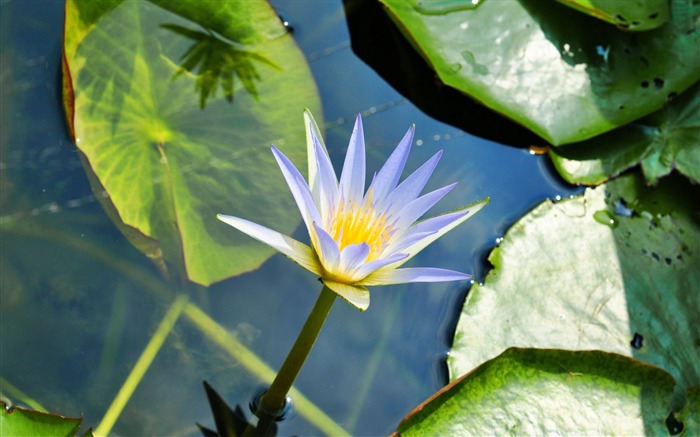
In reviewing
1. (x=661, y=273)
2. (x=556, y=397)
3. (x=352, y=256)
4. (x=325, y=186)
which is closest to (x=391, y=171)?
(x=325, y=186)

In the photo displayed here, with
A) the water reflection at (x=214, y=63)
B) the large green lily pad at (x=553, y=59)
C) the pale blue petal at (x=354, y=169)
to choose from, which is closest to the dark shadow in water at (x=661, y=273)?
the large green lily pad at (x=553, y=59)

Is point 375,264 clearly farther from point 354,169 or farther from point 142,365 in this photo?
point 142,365

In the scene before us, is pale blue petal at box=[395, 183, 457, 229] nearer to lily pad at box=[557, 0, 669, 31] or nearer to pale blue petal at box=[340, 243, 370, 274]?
pale blue petal at box=[340, 243, 370, 274]

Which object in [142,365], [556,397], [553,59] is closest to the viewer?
[556,397]

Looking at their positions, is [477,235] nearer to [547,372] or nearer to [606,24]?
[547,372]

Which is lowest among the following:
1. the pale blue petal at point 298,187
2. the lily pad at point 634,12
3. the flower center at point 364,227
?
the flower center at point 364,227

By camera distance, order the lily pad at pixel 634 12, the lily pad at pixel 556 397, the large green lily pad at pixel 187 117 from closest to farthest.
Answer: the lily pad at pixel 556 397
the large green lily pad at pixel 187 117
the lily pad at pixel 634 12

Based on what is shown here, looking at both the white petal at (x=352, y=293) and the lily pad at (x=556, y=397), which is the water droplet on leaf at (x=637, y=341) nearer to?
the lily pad at (x=556, y=397)
